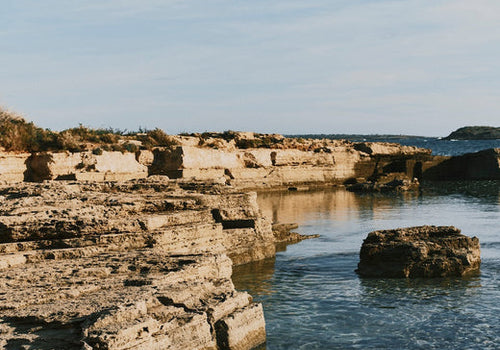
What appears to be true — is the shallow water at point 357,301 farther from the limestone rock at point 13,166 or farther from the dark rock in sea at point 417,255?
the limestone rock at point 13,166

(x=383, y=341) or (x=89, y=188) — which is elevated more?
(x=89, y=188)

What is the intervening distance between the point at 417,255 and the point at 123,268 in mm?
6375

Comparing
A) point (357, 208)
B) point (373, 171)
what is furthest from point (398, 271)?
point (373, 171)

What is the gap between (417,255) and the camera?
12.5 metres

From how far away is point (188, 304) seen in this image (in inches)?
288

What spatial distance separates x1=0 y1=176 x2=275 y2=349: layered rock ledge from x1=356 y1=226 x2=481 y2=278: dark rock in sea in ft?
9.38

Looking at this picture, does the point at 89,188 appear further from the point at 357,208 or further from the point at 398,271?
the point at 357,208

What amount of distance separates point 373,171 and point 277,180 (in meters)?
10.7

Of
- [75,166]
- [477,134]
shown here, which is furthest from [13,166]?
[477,134]

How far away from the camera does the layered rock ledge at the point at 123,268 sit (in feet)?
20.9

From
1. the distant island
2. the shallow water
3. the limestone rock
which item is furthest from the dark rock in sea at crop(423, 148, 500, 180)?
the distant island

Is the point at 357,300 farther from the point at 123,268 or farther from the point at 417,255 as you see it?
the point at 123,268

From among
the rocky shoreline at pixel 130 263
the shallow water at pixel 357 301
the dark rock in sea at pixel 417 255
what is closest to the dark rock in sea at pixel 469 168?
the shallow water at pixel 357 301

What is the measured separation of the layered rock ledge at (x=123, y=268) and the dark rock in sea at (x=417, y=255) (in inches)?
113
